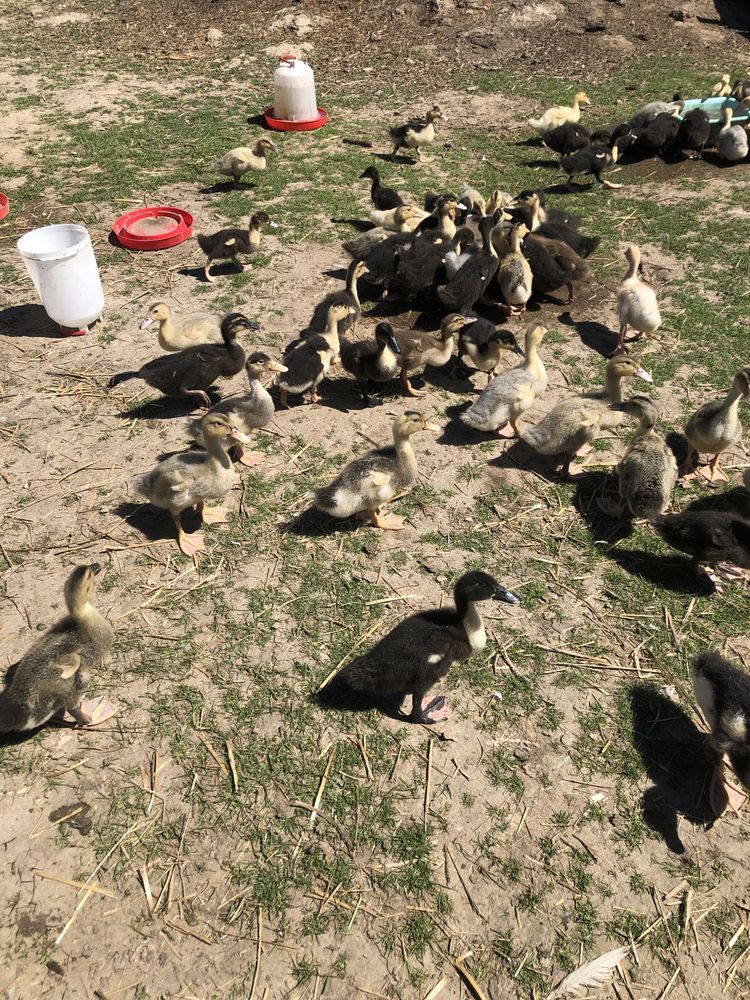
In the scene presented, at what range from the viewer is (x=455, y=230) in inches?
360

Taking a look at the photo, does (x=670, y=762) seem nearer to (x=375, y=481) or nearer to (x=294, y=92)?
(x=375, y=481)

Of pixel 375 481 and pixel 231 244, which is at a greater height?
pixel 231 244

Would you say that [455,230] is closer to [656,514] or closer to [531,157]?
[531,157]

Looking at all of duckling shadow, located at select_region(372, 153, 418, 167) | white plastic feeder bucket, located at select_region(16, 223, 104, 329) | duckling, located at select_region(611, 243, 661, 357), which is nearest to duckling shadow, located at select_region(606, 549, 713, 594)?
duckling, located at select_region(611, 243, 661, 357)

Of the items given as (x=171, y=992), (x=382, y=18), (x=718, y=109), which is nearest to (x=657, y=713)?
(x=171, y=992)

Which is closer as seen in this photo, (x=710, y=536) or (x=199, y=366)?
(x=710, y=536)

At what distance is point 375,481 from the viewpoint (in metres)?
5.59

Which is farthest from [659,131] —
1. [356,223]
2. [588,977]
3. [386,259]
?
[588,977]

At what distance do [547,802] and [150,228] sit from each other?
9.04 m

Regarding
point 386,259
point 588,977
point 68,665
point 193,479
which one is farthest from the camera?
point 386,259

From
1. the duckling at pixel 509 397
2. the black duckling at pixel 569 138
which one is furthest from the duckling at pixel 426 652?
the black duckling at pixel 569 138

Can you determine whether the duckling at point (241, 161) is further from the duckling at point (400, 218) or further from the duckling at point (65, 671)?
the duckling at point (65, 671)

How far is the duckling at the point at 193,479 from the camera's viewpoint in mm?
5539

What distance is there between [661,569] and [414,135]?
9012mm
